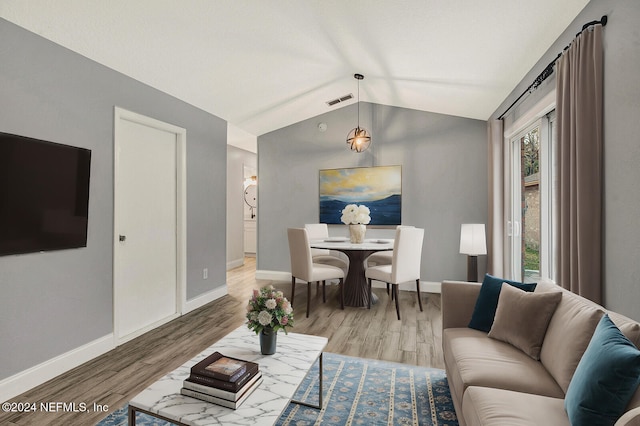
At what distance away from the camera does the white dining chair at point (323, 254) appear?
14.6 feet

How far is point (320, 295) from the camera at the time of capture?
457 centimetres

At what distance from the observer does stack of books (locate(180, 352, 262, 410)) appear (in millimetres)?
1336

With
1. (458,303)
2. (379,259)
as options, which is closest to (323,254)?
(379,259)

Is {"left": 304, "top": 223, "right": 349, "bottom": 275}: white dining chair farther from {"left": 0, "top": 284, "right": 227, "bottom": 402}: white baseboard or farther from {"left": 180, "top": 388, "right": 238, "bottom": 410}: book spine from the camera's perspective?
{"left": 180, "top": 388, "right": 238, "bottom": 410}: book spine

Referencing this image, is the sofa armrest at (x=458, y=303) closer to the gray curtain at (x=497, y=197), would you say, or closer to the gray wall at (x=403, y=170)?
the gray curtain at (x=497, y=197)

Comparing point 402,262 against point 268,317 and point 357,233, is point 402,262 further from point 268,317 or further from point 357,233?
point 268,317

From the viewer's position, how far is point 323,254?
16.0 feet

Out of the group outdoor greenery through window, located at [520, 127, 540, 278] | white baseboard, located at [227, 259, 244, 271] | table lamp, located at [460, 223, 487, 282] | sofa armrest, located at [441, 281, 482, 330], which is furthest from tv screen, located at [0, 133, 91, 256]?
white baseboard, located at [227, 259, 244, 271]

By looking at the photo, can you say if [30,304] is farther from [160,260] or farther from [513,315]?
[513,315]

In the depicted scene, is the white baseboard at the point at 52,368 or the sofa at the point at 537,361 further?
the white baseboard at the point at 52,368

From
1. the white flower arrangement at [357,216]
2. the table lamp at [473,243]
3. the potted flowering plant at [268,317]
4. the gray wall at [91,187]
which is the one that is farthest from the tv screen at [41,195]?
the table lamp at [473,243]

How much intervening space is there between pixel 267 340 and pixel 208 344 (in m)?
1.46

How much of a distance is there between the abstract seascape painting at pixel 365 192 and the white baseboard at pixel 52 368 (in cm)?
326

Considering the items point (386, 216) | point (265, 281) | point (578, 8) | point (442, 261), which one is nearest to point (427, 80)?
point (578, 8)
